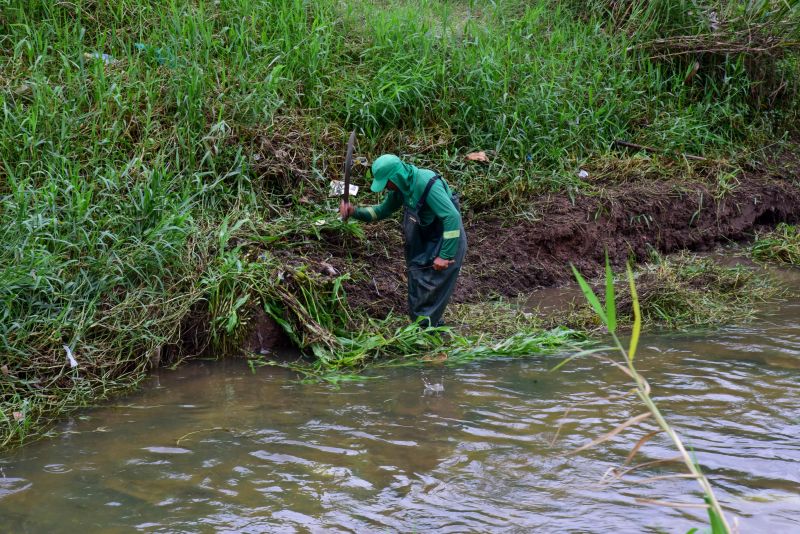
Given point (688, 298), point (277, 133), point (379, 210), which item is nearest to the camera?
point (379, 210)

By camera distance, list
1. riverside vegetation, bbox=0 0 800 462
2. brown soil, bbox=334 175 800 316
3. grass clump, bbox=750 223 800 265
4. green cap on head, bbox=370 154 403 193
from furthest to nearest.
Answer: grass clump, bbox=750 223 800 265
brown soil, bbox=334 175 800 316
green cap on head, bbox=370 154 403 193
riverside vegetation, bbox=0 0 800 462

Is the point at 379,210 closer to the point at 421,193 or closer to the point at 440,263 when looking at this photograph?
the point at 421,193

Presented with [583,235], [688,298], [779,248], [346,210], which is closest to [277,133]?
[346,210]

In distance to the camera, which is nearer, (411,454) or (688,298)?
(411,454)

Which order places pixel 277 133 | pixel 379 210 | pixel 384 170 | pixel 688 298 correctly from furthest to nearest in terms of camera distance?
pixel 277 133
pixel 688 298
pixel 379 210
pixel 384 170

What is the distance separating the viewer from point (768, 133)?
970 cm

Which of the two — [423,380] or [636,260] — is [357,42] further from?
[423,380]

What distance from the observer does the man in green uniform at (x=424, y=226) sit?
562 cm

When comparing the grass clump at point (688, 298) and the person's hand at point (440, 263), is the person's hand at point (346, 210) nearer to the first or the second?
the person's hand at point (440, 263)

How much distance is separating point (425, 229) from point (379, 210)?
0.35m

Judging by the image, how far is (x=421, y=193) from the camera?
5.67m

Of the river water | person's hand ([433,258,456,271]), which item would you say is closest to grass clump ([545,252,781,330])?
the river water

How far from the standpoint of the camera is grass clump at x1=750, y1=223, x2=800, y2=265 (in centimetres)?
809

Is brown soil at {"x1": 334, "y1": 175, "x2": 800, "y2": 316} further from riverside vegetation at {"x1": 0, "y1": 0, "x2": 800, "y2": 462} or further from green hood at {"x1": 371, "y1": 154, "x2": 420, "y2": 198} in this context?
green hood at {"x1": 371, "y1": 154, "x2": 420, "y2": 198}
